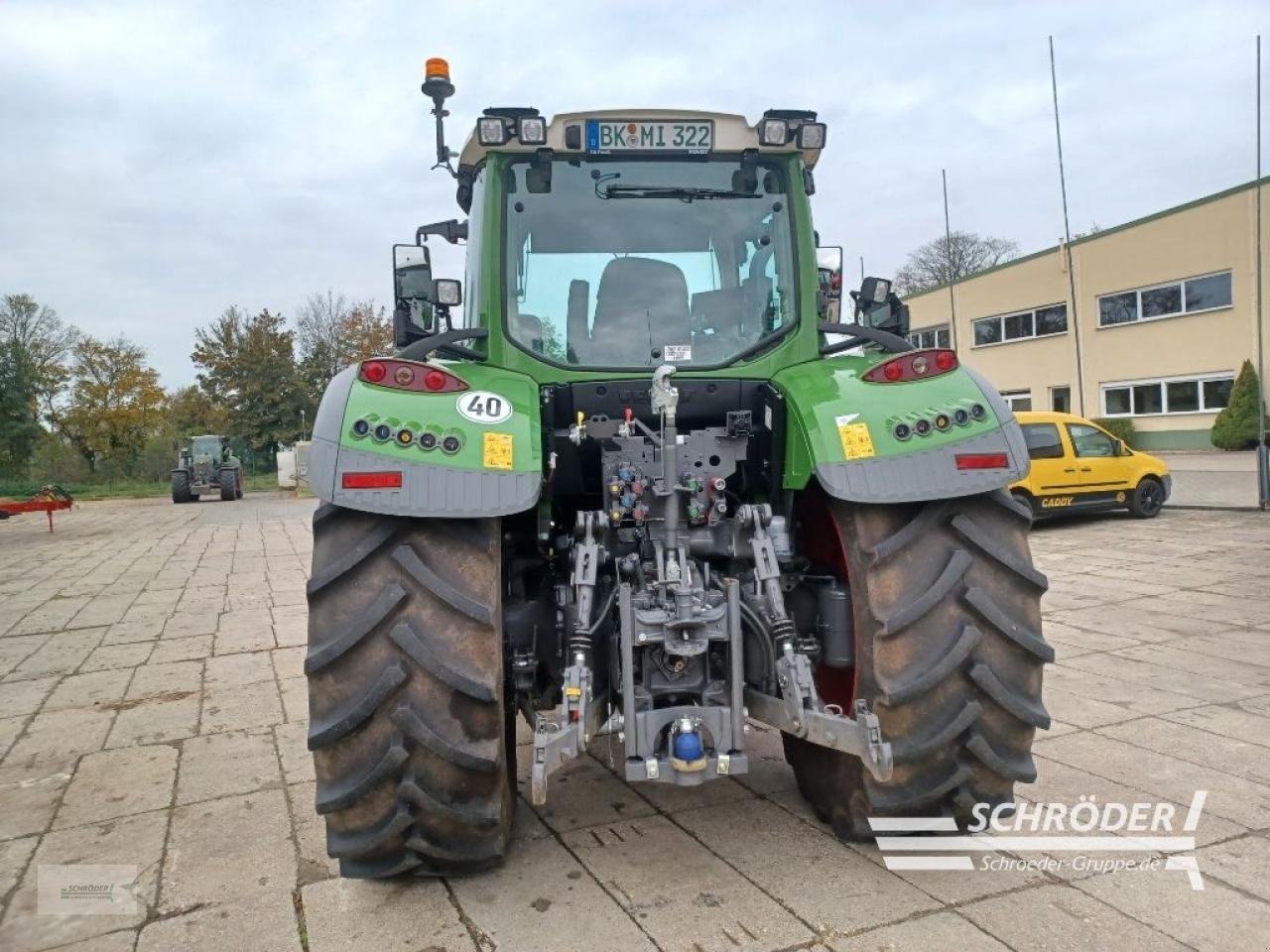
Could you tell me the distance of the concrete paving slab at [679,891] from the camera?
256cm

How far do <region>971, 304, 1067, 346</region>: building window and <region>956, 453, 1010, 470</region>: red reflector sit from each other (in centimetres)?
2431

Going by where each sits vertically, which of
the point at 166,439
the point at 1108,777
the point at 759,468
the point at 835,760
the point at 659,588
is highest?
the point at 166,439

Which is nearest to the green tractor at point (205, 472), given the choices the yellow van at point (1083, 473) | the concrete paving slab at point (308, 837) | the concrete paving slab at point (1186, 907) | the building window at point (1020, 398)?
the building window at point (1020, 398)

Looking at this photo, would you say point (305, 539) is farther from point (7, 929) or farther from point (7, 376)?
point (7, 376)

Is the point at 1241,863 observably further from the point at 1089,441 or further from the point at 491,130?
the point at 1089,441

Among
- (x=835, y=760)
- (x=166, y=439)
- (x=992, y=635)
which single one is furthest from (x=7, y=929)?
(x=166, y=439)

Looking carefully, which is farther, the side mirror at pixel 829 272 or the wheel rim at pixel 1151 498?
the wheel rim at pixel 1151 498

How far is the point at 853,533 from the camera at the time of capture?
2.86 meters

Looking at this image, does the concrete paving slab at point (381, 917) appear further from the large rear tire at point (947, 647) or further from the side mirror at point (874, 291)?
the side mirror at point (874, 291)

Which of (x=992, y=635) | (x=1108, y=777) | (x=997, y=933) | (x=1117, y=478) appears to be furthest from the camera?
(x=1117, y=478)

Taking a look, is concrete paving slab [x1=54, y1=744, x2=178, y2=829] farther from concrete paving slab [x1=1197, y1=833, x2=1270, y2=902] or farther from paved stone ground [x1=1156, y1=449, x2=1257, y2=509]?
paved stone ground [x1=1156, y1=449, x2=1257, y2=509]

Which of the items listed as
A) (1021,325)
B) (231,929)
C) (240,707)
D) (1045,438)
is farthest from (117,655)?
(1021,325)

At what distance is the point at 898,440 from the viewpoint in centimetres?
282

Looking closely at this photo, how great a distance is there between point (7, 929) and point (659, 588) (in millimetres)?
2273
